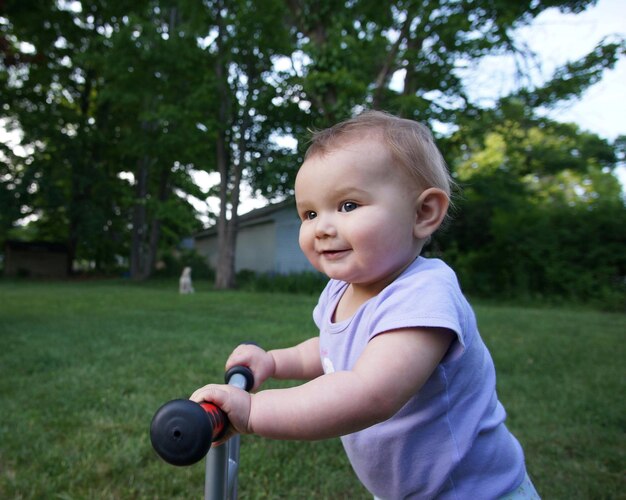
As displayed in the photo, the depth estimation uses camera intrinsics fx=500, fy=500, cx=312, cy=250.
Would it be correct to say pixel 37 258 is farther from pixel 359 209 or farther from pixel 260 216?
pixel 359 209

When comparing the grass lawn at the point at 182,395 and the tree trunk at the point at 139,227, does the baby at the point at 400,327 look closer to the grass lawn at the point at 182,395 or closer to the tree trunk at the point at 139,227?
the grass lawn at the point at 182,395

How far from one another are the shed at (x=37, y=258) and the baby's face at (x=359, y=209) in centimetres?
2737

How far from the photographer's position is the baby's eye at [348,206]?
1.19m

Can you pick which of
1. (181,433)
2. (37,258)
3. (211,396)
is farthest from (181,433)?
(37,258)

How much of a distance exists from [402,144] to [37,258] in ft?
94.1

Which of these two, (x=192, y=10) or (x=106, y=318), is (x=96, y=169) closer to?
(x=192, y=10)

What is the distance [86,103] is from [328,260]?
27.7 metres

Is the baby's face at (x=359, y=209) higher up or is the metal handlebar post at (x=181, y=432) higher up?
the baby's face at (x=359, y=209)

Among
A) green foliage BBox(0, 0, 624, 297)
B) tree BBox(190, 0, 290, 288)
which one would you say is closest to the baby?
green foliage BBox(0, 0, 624, 297)

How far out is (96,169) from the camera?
2433 cm

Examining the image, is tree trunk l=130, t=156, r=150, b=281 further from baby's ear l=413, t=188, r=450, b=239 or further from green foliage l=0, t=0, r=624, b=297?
baby's ear l=413, t=188, r=450, b=239

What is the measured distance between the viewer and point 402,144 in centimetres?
123

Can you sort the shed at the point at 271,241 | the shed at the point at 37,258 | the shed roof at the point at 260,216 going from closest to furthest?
the shed at the point at 271,241 < the shed roof at the point at 260,216 < the shed at the point at 37,258

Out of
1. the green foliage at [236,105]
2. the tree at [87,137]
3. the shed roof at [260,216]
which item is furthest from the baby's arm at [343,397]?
the shed roof at [260,216]
